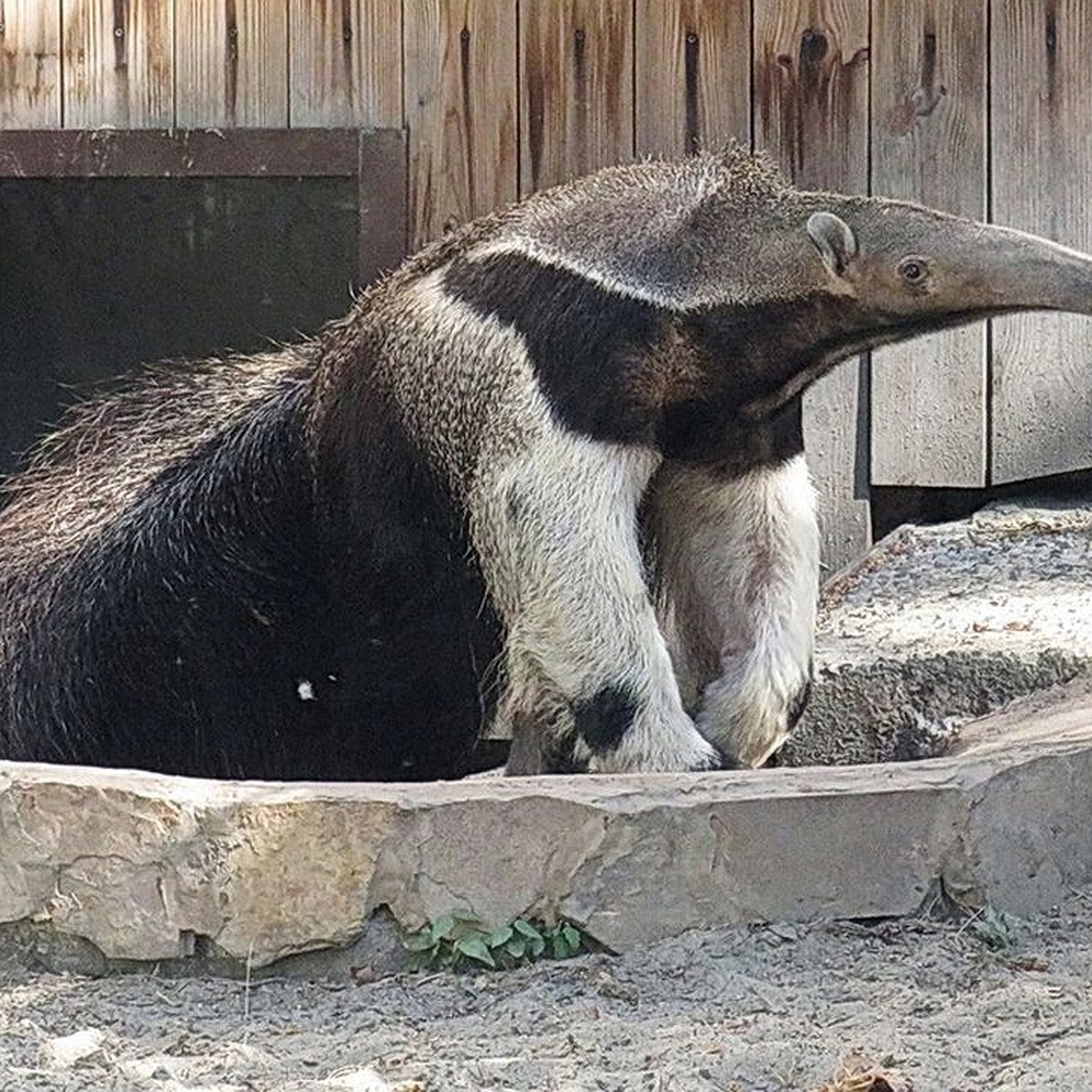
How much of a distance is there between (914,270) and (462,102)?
3669 millimetres

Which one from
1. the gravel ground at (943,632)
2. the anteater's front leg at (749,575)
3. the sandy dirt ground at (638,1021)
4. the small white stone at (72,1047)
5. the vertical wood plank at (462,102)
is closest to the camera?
the sandy dirt ground at (638,1021)

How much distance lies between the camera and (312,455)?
7848 mm

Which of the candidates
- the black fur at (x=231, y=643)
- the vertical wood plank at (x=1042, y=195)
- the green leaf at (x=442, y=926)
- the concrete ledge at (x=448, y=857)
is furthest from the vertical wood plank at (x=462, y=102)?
the green leaf at (x=442, y=926)

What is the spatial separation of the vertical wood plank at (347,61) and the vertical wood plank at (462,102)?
8 centimetres

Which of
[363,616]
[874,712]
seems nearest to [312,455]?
[363,616]

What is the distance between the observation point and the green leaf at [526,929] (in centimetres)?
491

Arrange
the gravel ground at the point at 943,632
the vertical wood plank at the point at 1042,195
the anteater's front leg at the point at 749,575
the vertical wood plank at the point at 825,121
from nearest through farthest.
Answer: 1. the anteater's front leg at the point at 749,575
2. the gravel ground at the point at 943,632
3. the vertical wood plank at the point at 1042,195
4. the vertical wood plank at the point at 825,121

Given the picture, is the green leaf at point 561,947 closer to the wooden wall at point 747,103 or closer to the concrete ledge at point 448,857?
the concrete ledge at point 448,857

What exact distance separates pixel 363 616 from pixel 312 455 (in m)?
0.59

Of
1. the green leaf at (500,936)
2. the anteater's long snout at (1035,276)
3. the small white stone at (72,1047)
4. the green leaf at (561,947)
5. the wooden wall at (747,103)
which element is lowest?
the small white stone at (72,1047)

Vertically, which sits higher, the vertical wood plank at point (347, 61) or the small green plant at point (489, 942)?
the vertical wood plank at point (347, 61)

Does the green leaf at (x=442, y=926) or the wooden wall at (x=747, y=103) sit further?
the wooden wall at (x=747, y=103)

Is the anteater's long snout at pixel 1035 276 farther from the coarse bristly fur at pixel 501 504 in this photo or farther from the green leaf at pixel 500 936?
the green leaf at pixel 500 936

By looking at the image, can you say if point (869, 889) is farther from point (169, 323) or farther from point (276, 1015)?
point (169, 323)
